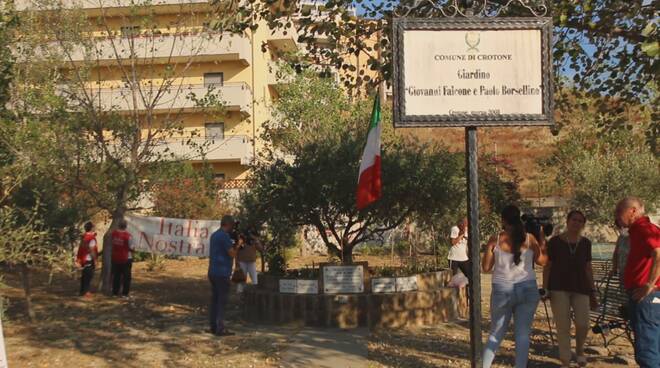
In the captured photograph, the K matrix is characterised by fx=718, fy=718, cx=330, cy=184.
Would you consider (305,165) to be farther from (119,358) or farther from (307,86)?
(307,86)

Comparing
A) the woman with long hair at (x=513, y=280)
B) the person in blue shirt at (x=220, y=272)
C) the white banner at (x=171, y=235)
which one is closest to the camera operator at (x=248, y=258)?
the person in blue shirt at (x=220, y=272)

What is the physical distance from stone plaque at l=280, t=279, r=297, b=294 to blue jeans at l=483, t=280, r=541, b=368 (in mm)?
4759

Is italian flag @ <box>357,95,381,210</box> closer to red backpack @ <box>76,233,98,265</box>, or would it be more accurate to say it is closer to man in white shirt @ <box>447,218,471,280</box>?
man in white shirt @ <box>447,218,471,280</box>

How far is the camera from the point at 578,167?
111 feet

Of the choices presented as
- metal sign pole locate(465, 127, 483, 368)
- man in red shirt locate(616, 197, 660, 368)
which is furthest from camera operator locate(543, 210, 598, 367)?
metal sign pole locate(465, 127, 483, 368)

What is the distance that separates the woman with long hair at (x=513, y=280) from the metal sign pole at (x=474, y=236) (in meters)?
1.40

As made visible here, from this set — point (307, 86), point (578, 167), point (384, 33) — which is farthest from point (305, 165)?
point (578, 167)

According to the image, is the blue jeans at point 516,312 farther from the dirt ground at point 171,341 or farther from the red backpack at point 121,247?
the red backpack at point 121,247

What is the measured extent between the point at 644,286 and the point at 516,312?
1.16m

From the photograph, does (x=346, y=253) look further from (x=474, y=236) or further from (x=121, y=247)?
(x=474, y=236)

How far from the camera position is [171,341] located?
9.68 meters

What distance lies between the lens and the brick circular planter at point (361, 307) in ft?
35.1

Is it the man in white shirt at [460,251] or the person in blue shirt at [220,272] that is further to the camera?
the man in white shirt at [460,251]

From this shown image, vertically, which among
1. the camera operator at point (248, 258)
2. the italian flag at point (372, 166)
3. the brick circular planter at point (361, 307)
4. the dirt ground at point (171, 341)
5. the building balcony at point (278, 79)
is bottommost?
the dirt ground at point (171, 341)
